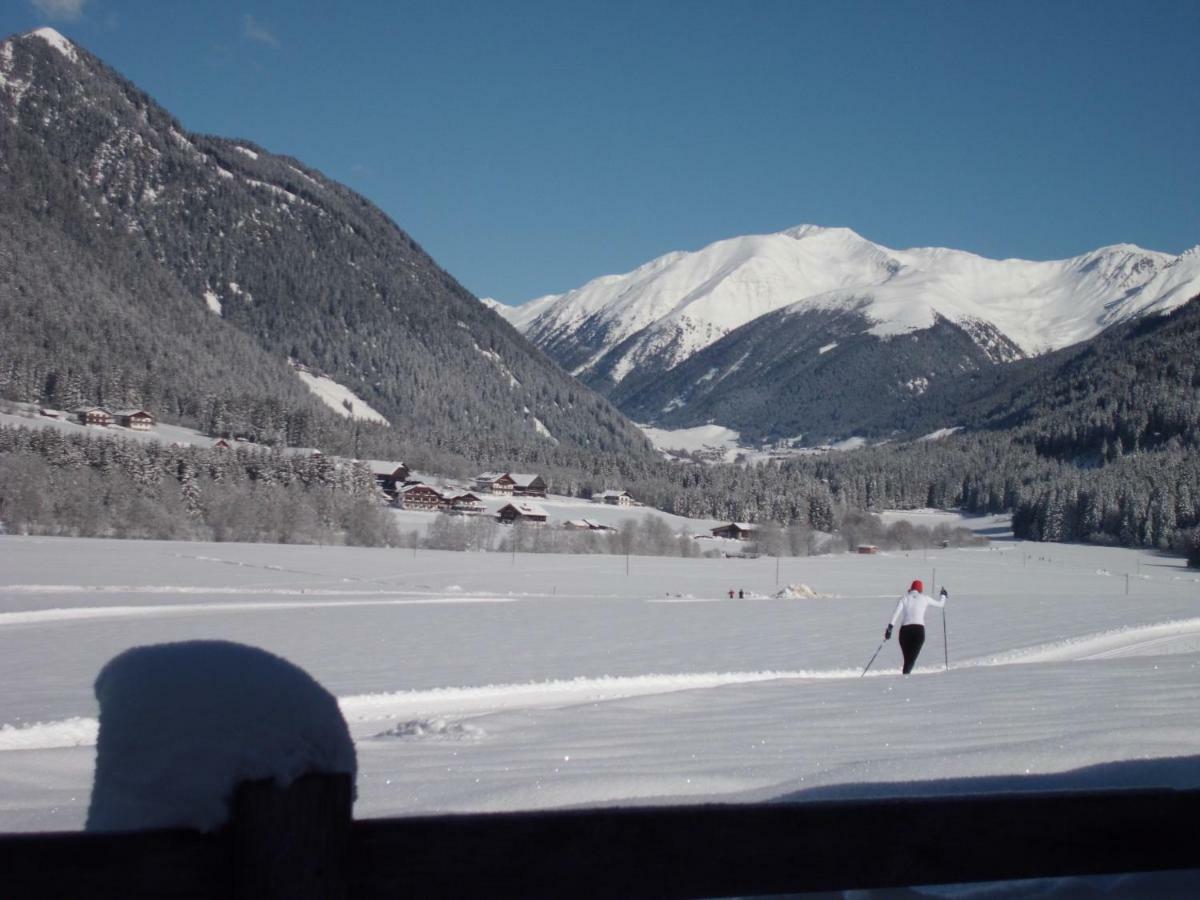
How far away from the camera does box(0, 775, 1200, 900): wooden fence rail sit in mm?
1621

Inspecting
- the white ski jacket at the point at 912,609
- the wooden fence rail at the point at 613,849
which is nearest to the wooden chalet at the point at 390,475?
the white ski jacket at the point at 912,609

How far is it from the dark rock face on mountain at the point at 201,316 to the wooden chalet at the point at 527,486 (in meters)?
17.9

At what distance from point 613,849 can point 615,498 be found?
116090 millimetres

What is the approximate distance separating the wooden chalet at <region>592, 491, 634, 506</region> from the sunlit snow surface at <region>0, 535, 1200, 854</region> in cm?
7110

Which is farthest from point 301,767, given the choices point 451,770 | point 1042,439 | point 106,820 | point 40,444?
point 1042,439

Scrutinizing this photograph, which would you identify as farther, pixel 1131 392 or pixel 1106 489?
pixel 1131 392

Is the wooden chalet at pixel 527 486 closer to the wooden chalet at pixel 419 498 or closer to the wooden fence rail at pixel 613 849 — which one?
the wooden chalet at pixel 419 498

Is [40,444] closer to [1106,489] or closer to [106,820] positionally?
[106,820]

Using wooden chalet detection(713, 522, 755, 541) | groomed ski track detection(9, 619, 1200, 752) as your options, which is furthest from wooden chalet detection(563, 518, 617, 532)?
groomed ski track detection(9, 619, 1200, 752)

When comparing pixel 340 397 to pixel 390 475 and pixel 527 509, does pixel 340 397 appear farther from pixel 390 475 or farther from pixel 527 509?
pixel 527 509

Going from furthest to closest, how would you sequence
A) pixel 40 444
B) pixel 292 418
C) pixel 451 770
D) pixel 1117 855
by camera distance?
1. pixel 292 418
2. pixel 40 444
3. pixel 451 770
4. pixel 1117 855

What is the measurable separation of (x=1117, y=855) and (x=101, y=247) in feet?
575

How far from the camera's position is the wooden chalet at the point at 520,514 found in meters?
93.8

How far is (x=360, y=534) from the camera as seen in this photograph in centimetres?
7250
